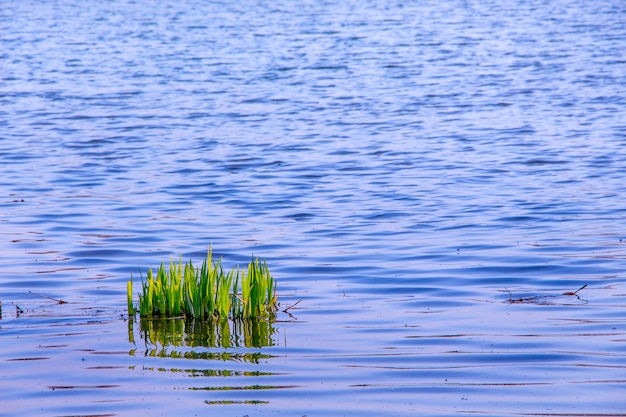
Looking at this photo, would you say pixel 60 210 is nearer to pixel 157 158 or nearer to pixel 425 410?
pixel 157 158

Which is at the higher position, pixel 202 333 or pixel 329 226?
pixel 202 333

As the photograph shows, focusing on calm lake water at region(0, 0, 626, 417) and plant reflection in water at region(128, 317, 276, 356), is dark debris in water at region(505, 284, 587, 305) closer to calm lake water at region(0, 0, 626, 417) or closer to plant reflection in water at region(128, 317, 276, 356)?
calm lake water at region(0, 0, 626, 417)

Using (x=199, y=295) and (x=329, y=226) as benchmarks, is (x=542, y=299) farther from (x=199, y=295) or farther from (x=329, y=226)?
(x=329, y=226)

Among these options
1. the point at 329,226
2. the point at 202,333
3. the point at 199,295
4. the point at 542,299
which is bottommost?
the point at 329,226

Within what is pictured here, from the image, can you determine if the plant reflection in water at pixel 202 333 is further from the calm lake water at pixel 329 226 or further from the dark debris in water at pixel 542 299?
the dark debris in water at pixel 542 299

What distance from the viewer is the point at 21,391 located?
5.87 m

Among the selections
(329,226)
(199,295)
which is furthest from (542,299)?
(329,226)

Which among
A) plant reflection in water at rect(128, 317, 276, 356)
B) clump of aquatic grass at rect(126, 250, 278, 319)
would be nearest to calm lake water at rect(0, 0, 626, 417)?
plant reflection in water at rect(128, 317, 276, 356)

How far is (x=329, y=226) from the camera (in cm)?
1173

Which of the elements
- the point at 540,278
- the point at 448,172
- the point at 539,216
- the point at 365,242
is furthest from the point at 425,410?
the point at 448,172

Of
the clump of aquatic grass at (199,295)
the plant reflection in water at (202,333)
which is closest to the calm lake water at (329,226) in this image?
the plant reflection in water at (202,333)

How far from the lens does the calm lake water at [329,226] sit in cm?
604

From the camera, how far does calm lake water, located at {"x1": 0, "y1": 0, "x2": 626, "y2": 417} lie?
6.04m

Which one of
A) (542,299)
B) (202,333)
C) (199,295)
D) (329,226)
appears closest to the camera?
(202,333)
